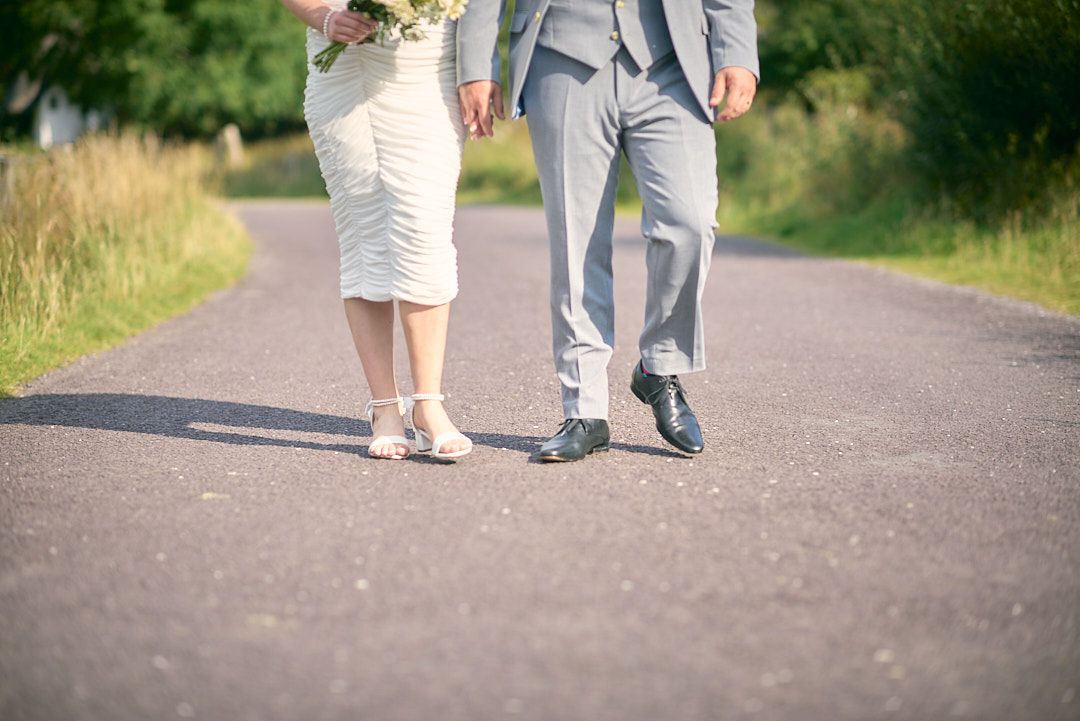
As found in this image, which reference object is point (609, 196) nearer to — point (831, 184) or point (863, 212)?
point (863, 212)

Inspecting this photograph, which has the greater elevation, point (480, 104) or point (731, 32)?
point (731, 32)

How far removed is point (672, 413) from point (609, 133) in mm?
959

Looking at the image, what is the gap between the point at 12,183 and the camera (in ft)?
25.1

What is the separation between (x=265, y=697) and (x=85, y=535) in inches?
46.1

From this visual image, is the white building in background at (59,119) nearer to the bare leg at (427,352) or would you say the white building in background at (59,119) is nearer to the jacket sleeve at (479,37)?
the bare leg at (427,352)

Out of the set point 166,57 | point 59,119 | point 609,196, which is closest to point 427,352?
point 609,196

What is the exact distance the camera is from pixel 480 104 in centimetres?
359

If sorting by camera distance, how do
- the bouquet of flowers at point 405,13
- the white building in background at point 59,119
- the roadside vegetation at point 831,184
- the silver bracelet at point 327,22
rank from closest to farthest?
the bouquet of flowers at point 405,13
the silver bracelet at point 327,22
the roadside vegetation at point 831,184
the white building in background at point 59,119

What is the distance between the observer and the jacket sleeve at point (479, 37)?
3553 mm

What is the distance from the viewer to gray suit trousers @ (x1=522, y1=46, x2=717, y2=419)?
3.62 meters

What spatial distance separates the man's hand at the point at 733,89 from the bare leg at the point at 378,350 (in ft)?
4.25

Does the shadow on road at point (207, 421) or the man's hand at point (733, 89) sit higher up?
the man's hand at point (733, 89)

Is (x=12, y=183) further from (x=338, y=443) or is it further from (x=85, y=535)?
(x=85, y=535)

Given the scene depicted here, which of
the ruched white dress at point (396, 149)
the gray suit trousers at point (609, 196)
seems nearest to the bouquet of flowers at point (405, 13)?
the ruched white dress at point (396, 149)
